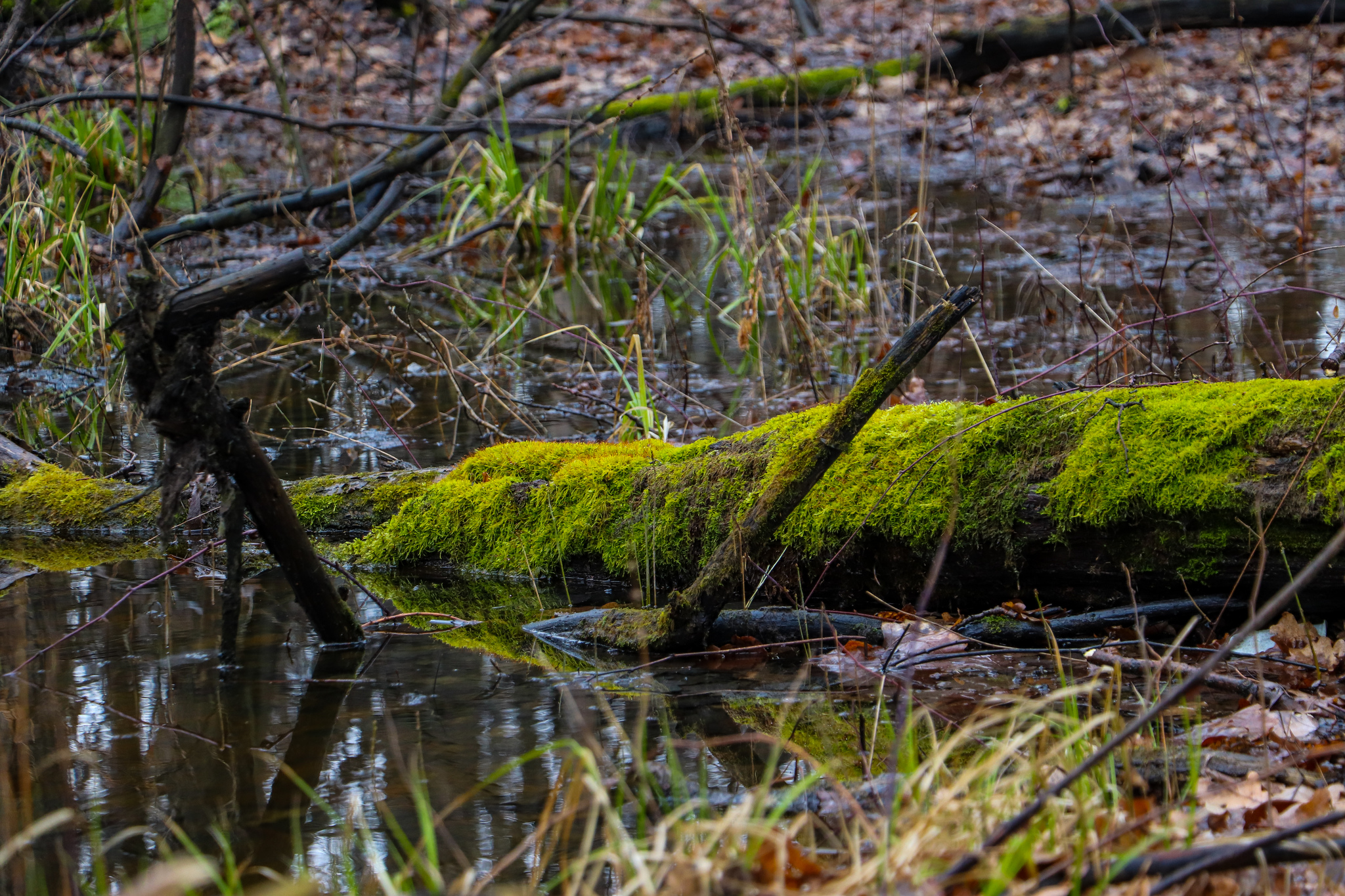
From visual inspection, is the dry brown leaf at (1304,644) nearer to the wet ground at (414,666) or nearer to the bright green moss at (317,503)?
the wet ground at (414,666)

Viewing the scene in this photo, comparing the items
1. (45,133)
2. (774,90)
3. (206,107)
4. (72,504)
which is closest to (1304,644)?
(72,504)

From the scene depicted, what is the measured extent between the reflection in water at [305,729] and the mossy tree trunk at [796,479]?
14 centimetres

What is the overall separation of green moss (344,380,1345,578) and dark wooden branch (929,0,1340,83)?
→ 818cm

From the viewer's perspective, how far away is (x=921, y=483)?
126 inches

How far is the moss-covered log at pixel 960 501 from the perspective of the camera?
284 cm

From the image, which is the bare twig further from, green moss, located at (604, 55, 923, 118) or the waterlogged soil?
green moss, located at (604, 55, 923, 118)

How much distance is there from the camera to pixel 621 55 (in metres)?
16.1

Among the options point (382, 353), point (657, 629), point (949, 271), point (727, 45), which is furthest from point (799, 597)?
point (727, 45)

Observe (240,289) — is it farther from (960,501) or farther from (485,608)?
(960,501)

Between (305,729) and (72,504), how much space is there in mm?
2239

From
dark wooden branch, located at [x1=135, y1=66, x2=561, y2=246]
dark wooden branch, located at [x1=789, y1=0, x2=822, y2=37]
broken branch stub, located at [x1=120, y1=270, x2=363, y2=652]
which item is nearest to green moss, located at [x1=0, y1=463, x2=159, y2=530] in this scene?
broken branch stub, located at [x1=120, y1=270, x2=363, y2=652]

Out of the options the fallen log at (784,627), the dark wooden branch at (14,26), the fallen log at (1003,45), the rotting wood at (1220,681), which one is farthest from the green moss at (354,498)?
the fallen log at (1003,45)

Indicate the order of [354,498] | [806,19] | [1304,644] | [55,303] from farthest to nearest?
[806,19]
[55,303]
[354,498]
[1304,644]

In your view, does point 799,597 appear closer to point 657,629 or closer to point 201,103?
point 657,629
